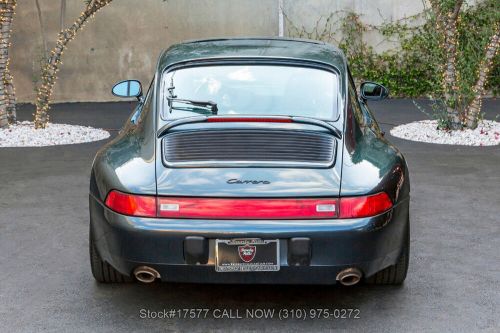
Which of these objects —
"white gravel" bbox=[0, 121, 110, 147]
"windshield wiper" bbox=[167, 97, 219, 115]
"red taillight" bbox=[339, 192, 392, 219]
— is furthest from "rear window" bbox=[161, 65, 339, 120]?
"white gravel" bbox=[0, 121, 110, 147]

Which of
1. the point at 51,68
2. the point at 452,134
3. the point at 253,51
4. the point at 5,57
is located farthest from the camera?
the point at 51,68

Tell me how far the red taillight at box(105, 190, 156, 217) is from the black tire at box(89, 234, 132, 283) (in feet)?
2.06

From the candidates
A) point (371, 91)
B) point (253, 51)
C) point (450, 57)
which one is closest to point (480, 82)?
point (450, 57)

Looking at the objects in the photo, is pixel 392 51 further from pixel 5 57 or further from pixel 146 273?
pixel 146 273

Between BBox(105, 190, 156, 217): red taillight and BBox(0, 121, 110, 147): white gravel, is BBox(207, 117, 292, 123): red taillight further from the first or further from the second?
BBox(0, 121, 110, 147): white gravel

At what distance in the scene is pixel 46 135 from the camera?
1206 cm

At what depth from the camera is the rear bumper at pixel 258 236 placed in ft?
13.4

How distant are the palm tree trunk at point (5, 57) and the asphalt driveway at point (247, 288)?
4.19 m

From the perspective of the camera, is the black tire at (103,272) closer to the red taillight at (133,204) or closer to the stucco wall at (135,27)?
the red taillight at (133,204)

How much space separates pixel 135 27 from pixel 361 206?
44.7ft

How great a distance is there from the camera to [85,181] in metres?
8.66

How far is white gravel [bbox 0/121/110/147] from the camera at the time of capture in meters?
11.7

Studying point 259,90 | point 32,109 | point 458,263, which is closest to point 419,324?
point 458,263

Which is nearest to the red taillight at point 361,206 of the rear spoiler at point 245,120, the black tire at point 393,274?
the rear spoiler at point 245,120
